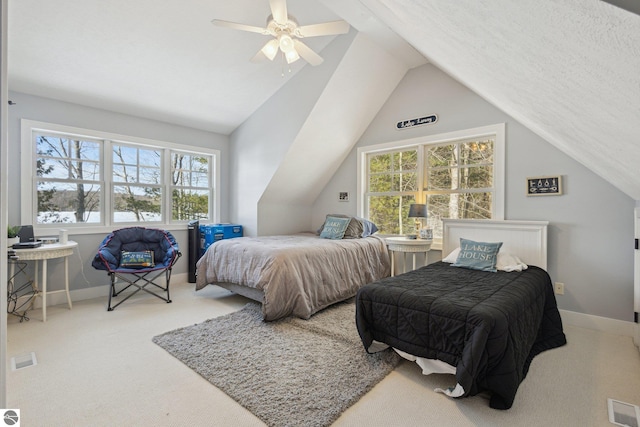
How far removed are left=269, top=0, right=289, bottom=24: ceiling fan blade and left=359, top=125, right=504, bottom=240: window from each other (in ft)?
8.01

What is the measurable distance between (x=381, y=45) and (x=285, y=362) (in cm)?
370

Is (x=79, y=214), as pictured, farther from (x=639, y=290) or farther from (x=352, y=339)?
(x=639, y=290)

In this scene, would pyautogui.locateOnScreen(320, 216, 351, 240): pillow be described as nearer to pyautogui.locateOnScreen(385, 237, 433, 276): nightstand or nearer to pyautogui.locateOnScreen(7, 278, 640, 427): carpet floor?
pyautogui.locateOnScreen(385, 237, 433, 276): nightstand

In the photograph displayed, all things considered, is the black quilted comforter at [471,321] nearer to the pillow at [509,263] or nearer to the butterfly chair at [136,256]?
the pillow at [509,263]

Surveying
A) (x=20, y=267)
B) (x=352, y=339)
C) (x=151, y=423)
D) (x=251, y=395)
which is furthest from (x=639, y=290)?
(x=20, y=267)

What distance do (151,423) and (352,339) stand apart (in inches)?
60.1

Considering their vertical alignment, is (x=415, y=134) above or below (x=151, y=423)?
above

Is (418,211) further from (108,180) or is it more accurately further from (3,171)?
(108,180)

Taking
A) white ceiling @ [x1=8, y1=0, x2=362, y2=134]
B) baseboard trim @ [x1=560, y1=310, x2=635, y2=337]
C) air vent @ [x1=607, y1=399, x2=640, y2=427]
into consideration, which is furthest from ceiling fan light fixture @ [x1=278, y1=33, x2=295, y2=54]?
baseboard trim @ [x1=560, y1=310, x2=635, y2=337]

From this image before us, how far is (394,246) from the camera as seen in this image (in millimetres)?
3822

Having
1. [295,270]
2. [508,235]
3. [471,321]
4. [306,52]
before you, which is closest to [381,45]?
[306,52]

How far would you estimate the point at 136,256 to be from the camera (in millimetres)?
3613

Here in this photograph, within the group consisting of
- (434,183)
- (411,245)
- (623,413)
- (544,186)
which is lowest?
(623,413)

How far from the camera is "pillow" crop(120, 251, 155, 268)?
3.54m
